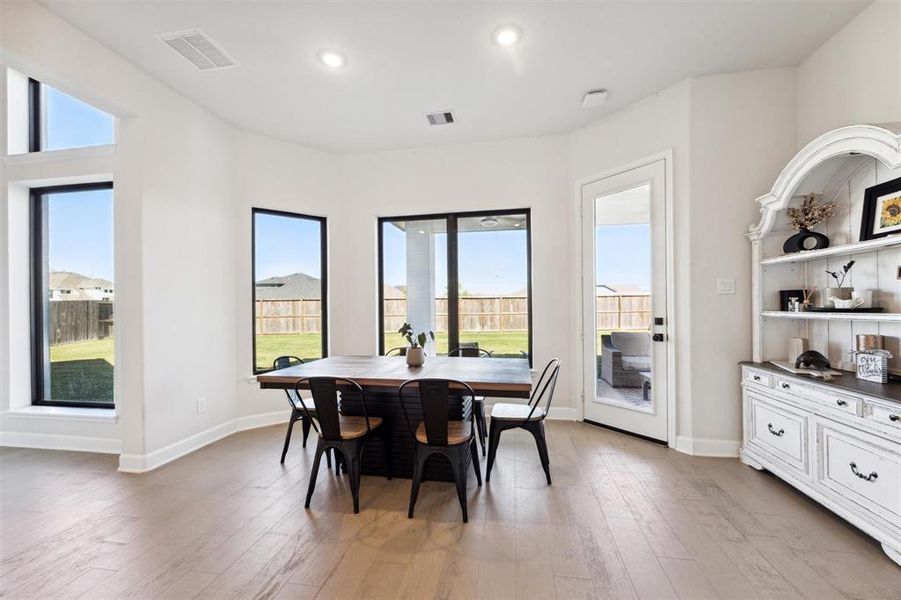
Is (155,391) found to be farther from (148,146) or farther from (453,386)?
(453,386)

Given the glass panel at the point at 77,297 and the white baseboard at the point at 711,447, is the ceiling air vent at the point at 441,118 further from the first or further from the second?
the white baseboard at the point at 711,447

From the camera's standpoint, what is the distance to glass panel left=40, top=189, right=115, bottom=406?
344 centimetres

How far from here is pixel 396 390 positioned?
2.75 meters

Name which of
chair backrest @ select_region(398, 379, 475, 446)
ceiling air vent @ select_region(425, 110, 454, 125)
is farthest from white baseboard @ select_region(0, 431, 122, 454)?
ceiling air vent @ select_region(425, 110, 454, 125)

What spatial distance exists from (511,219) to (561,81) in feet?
5.00

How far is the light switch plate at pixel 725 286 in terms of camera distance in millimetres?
3016

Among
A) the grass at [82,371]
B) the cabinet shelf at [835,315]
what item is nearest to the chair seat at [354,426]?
the grass at [82,371]

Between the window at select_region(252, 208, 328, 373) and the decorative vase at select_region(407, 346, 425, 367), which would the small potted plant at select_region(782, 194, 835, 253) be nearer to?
the decorative vase at select_region(407, 346, 425, 367)

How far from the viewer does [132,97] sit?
9.32ft

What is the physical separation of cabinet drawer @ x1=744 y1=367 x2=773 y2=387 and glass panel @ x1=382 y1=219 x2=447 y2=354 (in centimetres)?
286

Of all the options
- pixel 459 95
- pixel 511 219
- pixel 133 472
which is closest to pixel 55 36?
pixel 459 95

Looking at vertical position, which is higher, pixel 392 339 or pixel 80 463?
pixel 392 339

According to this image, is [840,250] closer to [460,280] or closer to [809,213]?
[809,213]

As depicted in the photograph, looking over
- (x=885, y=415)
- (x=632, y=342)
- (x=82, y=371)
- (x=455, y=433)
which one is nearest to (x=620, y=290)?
(x=632, y=342)
